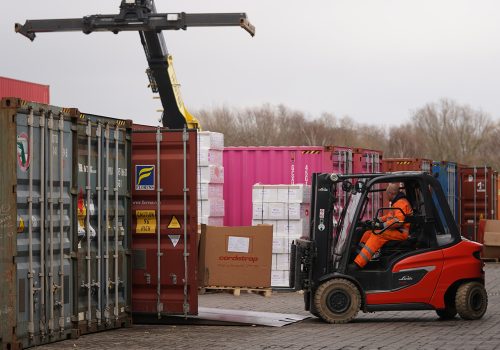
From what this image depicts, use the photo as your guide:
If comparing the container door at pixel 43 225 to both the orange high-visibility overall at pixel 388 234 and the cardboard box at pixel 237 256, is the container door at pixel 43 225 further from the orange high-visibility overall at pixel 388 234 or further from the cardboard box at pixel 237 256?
the orange high-visibility overall at pixel 388 234

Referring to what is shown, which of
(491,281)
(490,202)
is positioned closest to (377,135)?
(490,202)

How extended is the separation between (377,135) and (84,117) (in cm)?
7994

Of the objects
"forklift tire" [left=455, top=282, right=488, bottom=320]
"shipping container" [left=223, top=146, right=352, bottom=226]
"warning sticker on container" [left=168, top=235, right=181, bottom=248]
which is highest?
"shipping container" [left=223, top=146, right=352, bottom=226]

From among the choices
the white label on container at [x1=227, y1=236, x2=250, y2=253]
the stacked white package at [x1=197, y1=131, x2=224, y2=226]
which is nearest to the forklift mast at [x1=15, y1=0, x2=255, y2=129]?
the stacked white package at [x1=197, y1=131, x2=224, y2=226]

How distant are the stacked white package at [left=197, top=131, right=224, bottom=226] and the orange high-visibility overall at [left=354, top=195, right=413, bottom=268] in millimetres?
5660

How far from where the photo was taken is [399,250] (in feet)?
46.1

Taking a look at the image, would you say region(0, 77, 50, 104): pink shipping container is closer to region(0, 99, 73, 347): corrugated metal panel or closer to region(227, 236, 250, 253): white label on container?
region(227, 236, 250, 253): white label on container

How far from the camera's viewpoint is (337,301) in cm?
1383

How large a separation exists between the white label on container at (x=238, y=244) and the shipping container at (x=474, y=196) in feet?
52.6

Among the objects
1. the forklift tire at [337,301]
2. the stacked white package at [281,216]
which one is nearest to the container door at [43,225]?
the forklift tire at [337,301]

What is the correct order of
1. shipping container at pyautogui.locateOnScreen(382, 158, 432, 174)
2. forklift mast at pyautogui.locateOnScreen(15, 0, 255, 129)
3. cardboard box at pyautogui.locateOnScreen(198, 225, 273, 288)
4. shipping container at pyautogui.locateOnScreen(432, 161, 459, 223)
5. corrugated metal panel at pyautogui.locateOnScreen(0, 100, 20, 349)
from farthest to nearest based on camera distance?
1. shipping container at pyautogui.locateOnScreen(432, 161, 459, 223)
2. shipping container at pyautogui.locateOnScreen(382, 158, 432, 174)
3. forklift mast at pyautogui.locateOnScreen(15, 0, 255, 129)
4. cardboard box at pyautogui.locateOnScreen(198, 225, 273, 288)
5. corrugated metal panel at pyautogui.locateOnScreen(0, 100, 20, 349)

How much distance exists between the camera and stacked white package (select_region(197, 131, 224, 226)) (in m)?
19.3

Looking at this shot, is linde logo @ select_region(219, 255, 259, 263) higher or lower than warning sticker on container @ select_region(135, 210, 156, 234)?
lower

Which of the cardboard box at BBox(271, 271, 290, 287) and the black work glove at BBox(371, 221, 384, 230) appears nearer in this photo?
the black work glove at BBox(371, 221, 384, 230)
